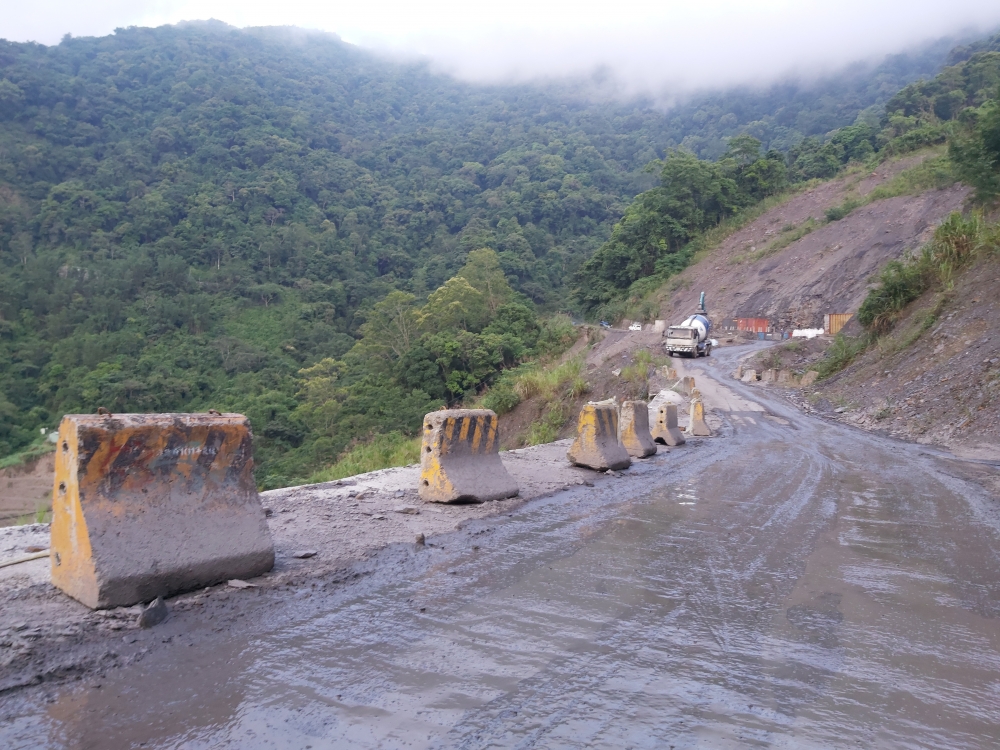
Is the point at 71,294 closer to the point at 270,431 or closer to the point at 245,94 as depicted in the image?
the point at 270,431

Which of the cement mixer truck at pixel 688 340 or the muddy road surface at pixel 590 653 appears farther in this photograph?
the cement mixer truck at pixel 688 340

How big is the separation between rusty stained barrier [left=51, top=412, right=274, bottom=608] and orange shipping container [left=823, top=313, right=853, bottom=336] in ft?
144

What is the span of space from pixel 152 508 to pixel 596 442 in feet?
22.9

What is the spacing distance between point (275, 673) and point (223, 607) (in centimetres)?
97

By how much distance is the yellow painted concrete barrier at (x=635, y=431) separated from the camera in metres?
12.2

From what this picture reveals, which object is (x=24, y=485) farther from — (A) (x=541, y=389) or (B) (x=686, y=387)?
(B) (x=686, y=387)

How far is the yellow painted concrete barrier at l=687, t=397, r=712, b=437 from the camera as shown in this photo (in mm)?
16938

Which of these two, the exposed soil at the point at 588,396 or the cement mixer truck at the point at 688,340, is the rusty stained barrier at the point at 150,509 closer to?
the exposed soil at the point at 588,396

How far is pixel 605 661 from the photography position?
Result: 3799 millimetres

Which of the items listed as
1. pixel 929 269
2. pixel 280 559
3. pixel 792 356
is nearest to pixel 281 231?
pixel 792 356

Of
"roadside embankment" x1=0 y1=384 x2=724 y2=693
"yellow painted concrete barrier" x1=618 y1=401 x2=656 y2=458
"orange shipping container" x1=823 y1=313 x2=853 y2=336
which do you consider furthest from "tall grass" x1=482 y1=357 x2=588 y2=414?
"orange shipping container" x1=823 y1=313 x2=853 y2=336

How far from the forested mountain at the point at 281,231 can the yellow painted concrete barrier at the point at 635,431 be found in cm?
1909

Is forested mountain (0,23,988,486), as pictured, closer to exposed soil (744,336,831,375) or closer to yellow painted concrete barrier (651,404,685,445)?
exposed soil (744,336,831,375)

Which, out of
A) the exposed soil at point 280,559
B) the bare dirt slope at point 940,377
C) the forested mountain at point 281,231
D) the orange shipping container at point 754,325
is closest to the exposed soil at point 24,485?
the forested mountain at point 281,231
